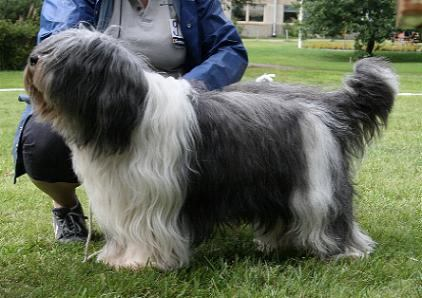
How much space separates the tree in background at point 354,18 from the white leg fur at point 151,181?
23.8 m

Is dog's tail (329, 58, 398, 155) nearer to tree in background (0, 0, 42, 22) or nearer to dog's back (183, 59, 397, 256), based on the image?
dog's back (183, 59, 397, 256)

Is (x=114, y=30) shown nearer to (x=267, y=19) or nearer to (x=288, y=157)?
(x=288, y=157)

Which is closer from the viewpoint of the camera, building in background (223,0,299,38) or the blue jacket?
the blue jacket

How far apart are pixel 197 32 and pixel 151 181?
1.06m

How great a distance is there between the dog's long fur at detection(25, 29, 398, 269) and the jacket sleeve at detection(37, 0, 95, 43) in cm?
61

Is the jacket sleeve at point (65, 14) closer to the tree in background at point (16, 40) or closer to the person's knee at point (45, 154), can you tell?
the person's knee at point (45, 154)

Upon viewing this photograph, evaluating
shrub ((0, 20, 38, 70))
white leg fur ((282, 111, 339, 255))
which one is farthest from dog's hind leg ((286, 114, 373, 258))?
shrub ((0, 20, 38, 70))

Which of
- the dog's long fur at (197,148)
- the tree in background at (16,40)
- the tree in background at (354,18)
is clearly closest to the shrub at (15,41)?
the tree in background at (16,40)

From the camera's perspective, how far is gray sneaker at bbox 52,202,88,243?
11.2 ft

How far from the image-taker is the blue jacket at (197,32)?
3.17 m

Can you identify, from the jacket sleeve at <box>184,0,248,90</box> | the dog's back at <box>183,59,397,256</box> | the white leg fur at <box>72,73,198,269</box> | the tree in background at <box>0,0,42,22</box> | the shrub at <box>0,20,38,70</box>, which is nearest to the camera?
the white leg fur at <box>72,73,198,269</box>

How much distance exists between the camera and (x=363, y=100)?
9.93 ft

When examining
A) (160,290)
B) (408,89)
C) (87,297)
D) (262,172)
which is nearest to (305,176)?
(262,172)

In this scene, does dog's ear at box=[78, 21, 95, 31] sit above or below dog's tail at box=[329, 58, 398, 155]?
above
